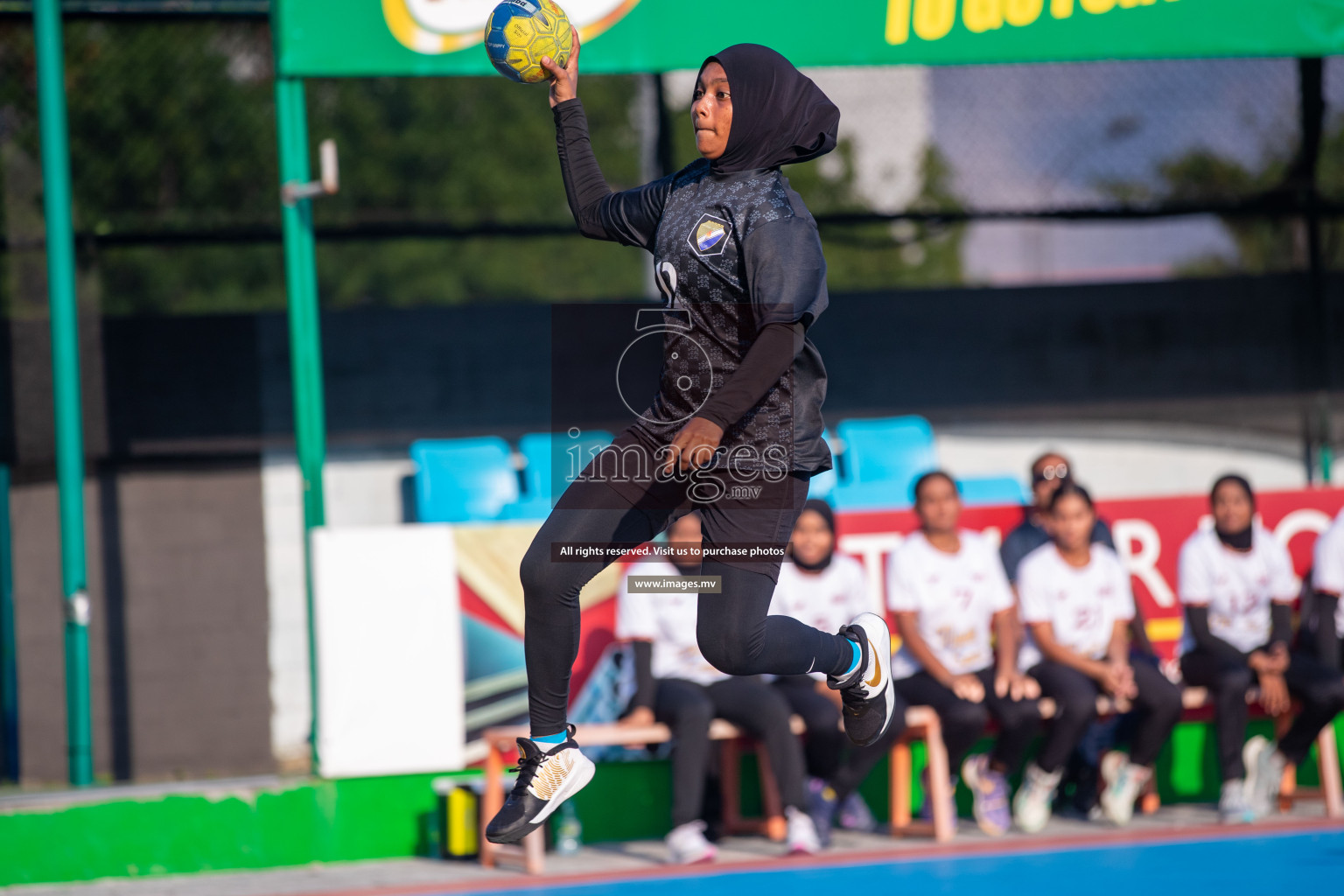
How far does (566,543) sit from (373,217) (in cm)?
599

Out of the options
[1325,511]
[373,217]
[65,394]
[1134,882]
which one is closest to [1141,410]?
[1325,511]

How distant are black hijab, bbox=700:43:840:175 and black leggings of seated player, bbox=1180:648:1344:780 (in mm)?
4296

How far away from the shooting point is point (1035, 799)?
20.9ft

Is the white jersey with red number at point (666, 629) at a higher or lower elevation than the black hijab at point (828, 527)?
lower

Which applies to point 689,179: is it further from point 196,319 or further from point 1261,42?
point 196,319

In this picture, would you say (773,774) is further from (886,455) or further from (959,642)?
(886,455)

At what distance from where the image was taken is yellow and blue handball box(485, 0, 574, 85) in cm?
329

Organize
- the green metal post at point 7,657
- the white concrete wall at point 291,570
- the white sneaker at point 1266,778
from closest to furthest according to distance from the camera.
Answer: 1. the white sneaker at point 1266,778
2. the green metal post at point 7,657
3. the white concrete wall at point 291,570

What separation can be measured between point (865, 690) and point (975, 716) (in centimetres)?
265

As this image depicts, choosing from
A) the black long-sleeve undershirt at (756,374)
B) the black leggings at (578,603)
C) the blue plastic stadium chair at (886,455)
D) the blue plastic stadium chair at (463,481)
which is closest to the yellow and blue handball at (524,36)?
the black long-sleeve undershirt at (756,374)

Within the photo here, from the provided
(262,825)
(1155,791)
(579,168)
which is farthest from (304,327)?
(1155,791)

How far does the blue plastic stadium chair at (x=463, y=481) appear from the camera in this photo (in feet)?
25.2

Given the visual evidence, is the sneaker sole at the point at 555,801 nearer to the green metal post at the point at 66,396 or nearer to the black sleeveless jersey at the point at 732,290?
the black sleeveless jersey at the point at 732,290

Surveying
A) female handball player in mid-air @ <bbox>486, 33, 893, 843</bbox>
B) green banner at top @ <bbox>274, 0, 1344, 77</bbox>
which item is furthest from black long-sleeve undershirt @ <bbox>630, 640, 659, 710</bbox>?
female handball player in mid-air @ <bbox>486, 33, 893, 843</bbox>
